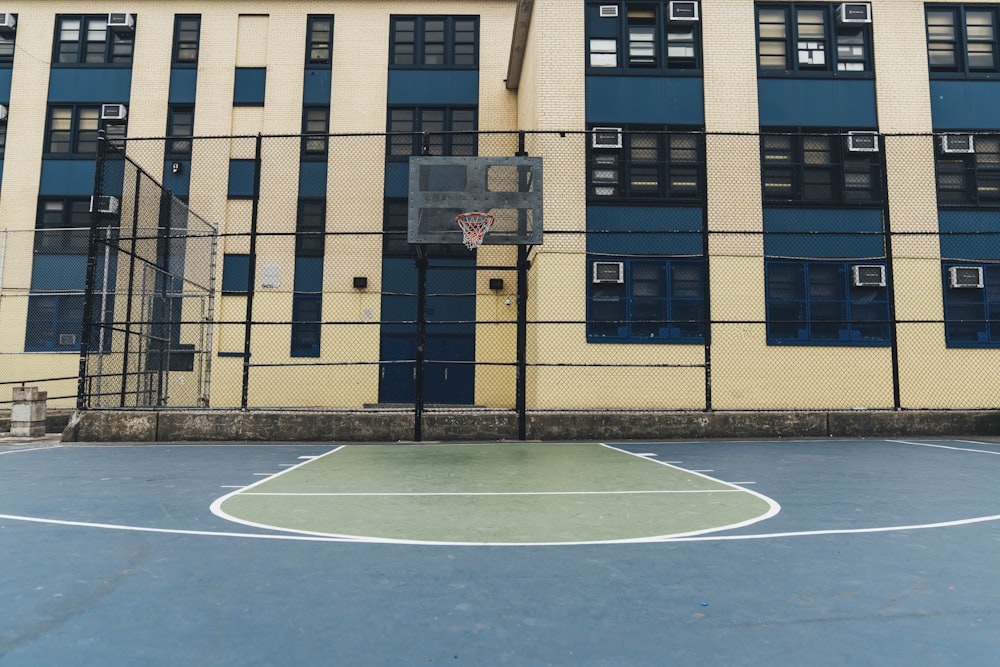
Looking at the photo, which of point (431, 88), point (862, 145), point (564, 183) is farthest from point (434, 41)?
point (862, 145)

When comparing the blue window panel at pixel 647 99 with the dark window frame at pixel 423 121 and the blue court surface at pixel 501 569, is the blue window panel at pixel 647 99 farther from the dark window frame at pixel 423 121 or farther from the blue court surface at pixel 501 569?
the blue court surface at pixel 501 569

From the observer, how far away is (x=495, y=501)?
520cm

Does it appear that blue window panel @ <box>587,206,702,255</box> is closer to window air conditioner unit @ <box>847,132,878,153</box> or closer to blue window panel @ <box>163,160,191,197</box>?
window air conditioner unit @ <box>847,132,878,153</box>

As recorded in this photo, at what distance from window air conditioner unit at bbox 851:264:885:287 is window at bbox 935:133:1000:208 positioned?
8.23ft

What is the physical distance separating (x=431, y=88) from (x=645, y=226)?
25.4ft

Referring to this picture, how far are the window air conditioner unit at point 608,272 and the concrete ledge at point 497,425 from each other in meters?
4.36

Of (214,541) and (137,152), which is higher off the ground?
(137,152)

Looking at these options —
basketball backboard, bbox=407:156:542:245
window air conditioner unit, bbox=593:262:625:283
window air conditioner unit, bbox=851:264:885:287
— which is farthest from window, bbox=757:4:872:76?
basketball backboard, bbox=407:156:542:245

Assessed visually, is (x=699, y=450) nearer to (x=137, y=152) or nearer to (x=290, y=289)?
(x=290, y=289)

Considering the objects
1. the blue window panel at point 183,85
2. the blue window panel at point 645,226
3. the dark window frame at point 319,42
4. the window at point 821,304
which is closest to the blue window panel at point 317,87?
the dark window frame at point 319,42

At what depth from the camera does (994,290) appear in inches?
570

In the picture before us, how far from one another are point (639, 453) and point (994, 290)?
11533 millimetres

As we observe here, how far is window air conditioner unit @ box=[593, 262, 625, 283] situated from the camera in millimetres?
14047

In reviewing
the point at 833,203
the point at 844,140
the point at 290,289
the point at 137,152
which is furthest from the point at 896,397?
the point at 137,152
